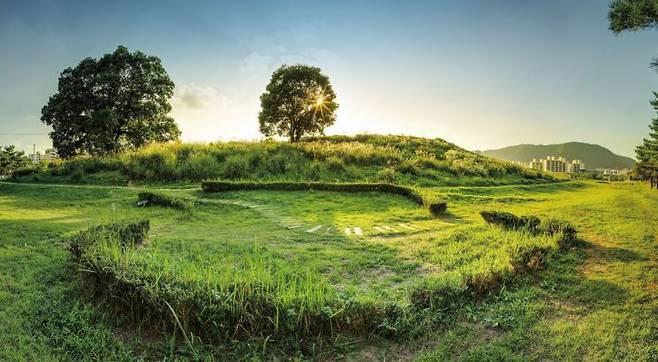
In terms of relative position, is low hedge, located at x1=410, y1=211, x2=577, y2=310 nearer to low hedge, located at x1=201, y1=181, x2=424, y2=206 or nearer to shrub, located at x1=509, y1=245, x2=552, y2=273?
shrub, located at x1=509, y1=245, x2=552, y2=273

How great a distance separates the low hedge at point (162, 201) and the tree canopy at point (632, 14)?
10497 millimetres

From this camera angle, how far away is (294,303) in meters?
4.70

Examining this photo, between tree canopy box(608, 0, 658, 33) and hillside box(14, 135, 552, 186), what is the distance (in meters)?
11.3

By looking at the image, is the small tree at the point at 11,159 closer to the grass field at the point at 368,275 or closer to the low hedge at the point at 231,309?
the grass field at the point at 368,275

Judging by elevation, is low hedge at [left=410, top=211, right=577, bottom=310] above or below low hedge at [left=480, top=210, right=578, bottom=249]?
below

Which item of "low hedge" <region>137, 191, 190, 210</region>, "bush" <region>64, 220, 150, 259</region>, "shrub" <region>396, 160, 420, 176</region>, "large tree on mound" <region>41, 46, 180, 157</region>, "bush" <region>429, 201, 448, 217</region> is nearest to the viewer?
"bush" <region>64, 220, 150, 259</region>

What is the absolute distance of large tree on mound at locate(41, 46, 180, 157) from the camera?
2678 centimetres

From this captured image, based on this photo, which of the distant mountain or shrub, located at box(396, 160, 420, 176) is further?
the distant mountain

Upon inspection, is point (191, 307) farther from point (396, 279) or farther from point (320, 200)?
point (320, 200)

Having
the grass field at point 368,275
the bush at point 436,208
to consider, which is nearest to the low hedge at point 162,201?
the grass field at point 368,275

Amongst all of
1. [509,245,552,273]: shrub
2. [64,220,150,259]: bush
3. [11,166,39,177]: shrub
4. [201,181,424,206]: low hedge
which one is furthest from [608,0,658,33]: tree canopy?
[11,166,39,177]: shrub

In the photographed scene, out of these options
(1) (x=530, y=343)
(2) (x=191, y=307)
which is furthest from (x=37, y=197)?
(1) (x=530, y=343)

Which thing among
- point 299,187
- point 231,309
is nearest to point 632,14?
point 231,309

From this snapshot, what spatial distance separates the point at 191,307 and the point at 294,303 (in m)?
1.11
